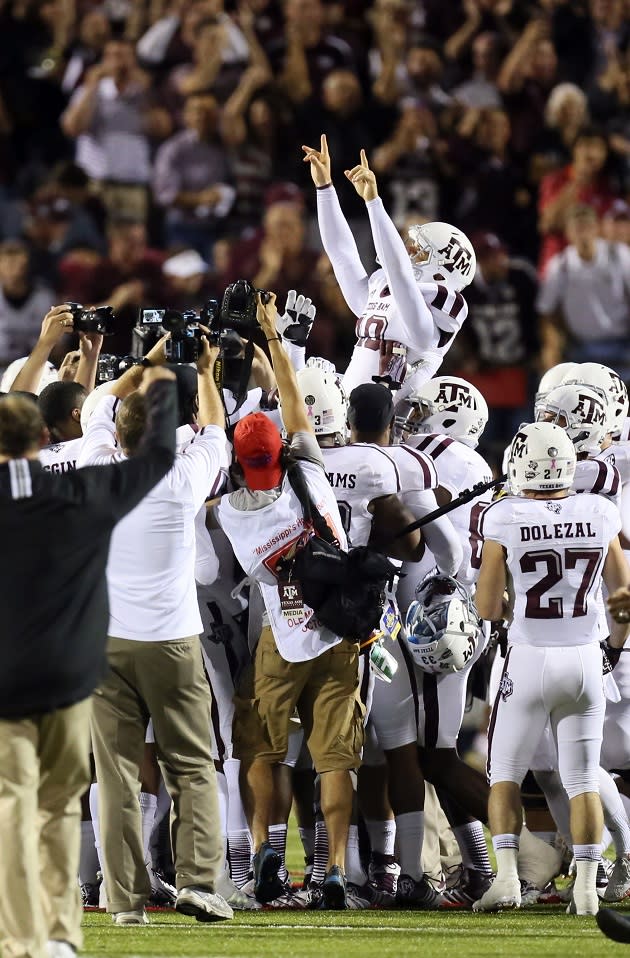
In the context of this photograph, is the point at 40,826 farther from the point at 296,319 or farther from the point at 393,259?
the point at 393,259

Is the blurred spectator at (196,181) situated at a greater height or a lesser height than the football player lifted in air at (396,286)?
greater

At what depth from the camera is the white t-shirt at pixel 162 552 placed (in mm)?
6168

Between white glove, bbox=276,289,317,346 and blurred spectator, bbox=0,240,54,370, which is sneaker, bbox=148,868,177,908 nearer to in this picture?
white glove, bbox=276,289,317,346

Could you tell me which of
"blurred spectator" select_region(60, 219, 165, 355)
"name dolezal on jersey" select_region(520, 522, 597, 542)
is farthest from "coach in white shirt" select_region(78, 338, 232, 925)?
"blurred spectator" select_region(60, 219, 165, 355)

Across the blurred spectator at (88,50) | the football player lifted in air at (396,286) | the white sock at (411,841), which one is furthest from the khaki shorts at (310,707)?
the blurred spectator at (88,50)

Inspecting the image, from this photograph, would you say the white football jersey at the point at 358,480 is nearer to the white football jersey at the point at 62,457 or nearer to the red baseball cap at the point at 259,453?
the red baseball cap at the point at 259,453

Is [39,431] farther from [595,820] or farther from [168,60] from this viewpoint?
[168,60]

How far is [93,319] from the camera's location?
7211 millimetres

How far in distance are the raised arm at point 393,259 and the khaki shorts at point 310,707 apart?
1972mm

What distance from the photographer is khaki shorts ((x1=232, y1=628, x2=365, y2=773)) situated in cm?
677

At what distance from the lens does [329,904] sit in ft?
22.5

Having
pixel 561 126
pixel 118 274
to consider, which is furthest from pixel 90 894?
pixel 561 126

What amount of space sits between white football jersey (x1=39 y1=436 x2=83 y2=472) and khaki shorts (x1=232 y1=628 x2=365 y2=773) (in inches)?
40.6

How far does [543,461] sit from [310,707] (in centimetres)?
134
